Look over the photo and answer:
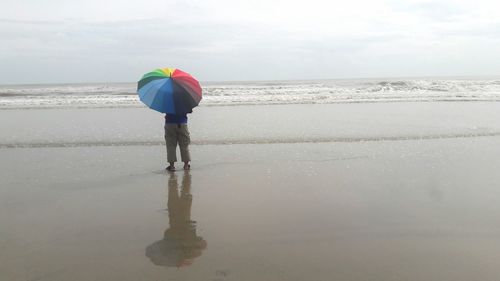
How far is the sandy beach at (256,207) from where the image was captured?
374 centimetres

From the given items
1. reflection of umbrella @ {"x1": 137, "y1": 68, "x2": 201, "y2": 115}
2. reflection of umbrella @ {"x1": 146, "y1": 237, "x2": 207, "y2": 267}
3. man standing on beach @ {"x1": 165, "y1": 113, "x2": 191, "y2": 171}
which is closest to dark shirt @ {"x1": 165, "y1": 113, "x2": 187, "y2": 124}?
man standing on beach @ {"x1": 165, "y1": 113, "x2": 191, "y2": 171}

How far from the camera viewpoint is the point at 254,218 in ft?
16.0

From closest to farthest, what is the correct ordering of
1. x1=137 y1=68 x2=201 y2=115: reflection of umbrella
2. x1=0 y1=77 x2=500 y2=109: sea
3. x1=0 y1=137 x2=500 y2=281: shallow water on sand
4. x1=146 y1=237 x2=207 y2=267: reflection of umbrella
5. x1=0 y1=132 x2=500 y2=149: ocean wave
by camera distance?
x1=0 y1=137 x2=500 y2=281: shallow water on sand, x1=146 y1=237 x2=207 y2=267: reflection of umbrella, x1=137 y1=68 x2=201 y2=115: reflection of umbrella, x1=0 y1=132 x2=500 y2=149: ocean wave, x1=0 y1=77 x2=500 y2=109: sea

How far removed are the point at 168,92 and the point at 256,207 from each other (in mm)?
2808

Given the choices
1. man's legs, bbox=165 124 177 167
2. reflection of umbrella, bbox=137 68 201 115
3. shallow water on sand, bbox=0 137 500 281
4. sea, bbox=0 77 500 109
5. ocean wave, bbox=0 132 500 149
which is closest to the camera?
shallow water on sand, bbox=0 137 500 281

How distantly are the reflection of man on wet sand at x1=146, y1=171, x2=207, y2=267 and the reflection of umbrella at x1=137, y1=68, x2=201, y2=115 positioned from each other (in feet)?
6.38

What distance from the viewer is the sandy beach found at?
3.74 m

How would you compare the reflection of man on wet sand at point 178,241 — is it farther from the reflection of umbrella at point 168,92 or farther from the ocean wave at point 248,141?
the ocean wave at point 248,141

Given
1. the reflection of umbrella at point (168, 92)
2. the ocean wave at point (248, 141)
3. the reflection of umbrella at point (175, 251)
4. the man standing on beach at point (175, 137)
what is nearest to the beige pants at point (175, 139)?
the man standing on beach at point (175, 137)

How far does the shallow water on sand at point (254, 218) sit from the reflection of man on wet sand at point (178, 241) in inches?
0.7

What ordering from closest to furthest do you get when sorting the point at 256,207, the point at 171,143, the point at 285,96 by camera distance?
the point at 256,207, the point at 171,143, the point at 285,96

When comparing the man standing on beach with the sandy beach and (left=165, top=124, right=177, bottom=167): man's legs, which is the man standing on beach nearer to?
(left=165, top=124, right=177, bottom=167): man's legs

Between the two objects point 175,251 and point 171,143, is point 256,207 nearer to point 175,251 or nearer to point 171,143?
point 175,251

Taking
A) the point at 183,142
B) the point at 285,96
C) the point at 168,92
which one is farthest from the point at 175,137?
the point at 285,96
